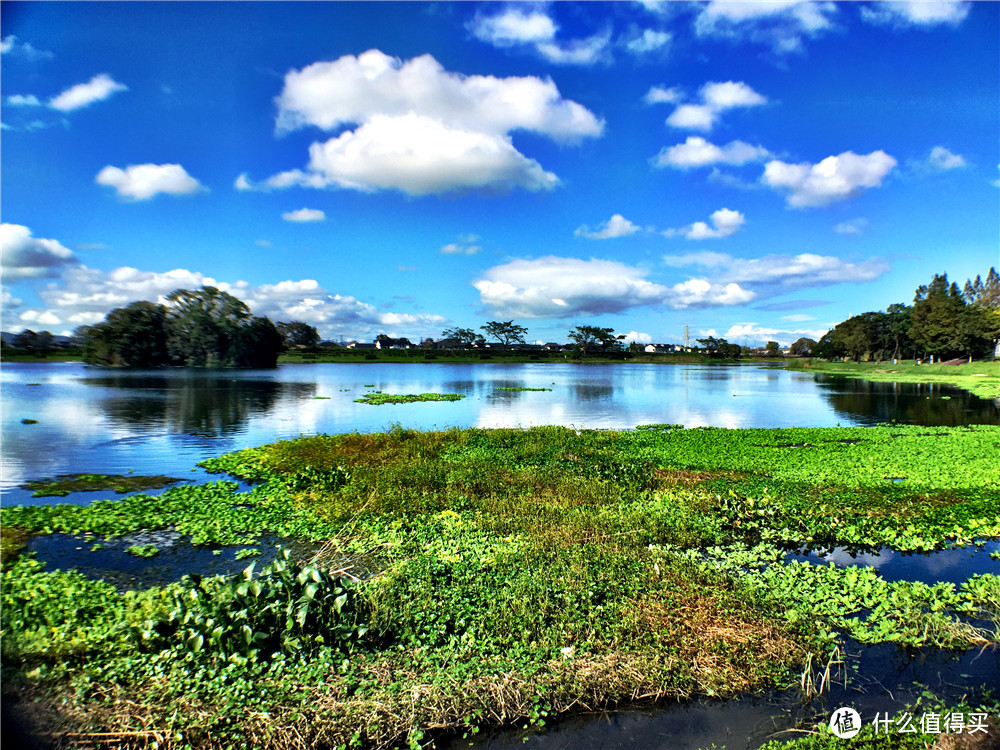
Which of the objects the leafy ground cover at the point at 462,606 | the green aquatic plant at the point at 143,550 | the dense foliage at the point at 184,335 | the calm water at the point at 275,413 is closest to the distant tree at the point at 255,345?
the dense foliage at the point at 184,335

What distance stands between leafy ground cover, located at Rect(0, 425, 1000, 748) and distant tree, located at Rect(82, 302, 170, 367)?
26.9 m

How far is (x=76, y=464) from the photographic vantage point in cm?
1354

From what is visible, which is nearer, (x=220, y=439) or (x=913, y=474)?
(x=913, y=474)

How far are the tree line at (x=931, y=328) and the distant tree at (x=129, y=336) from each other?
80388 mm

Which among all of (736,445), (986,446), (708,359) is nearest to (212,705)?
(736,445)


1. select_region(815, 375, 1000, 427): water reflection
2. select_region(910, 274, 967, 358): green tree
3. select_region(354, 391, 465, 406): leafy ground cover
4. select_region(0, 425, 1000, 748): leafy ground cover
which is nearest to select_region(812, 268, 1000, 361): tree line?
select_region(910, 274, 967, 358): green tree

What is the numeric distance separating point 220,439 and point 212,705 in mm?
15971

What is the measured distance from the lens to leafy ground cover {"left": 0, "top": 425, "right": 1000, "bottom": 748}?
433 cm

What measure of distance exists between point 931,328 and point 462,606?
81.3 m

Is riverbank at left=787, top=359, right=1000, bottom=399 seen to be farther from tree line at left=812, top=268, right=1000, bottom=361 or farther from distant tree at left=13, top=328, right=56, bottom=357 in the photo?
distant tree at left=13, top=328, right=56, bottom=357

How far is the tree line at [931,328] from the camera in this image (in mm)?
64562

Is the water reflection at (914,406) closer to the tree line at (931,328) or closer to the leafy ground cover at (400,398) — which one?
the leafy ground cover at (400,398)

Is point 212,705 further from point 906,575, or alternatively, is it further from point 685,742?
point 906,575

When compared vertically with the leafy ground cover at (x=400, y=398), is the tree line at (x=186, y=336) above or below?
above
